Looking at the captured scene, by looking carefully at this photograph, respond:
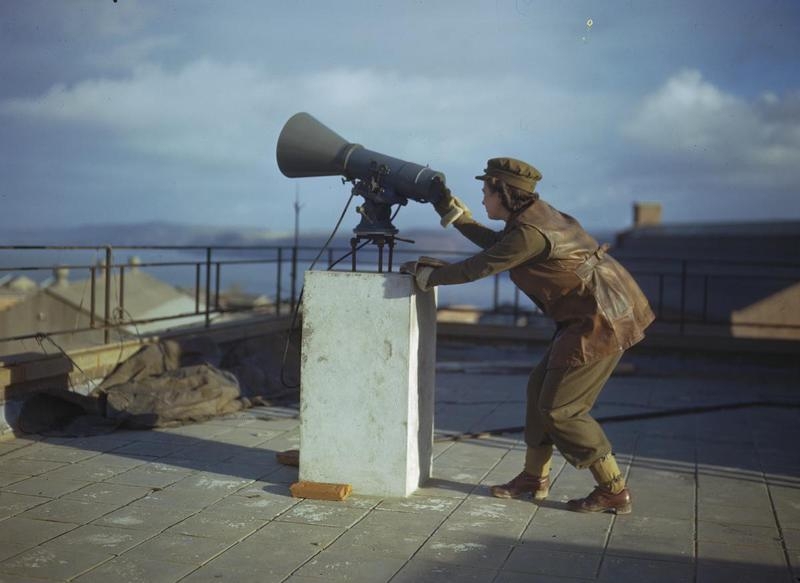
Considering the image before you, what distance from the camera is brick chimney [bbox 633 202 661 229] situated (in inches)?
1866

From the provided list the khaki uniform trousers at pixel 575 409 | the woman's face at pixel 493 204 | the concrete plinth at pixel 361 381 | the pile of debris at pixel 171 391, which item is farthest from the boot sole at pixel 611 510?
the pile of debris at pixel 171 391

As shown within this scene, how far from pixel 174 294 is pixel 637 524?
22.3m

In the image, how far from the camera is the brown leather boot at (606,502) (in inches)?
183

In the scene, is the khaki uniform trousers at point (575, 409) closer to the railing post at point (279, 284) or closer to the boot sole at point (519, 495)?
the boot sole at point (519, 495)

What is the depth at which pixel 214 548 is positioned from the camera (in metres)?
3.89

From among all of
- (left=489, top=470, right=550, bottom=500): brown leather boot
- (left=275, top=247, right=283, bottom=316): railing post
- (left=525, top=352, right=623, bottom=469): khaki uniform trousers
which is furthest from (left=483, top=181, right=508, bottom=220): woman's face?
(left=275, top=247, right=283, bottom=316): railing post

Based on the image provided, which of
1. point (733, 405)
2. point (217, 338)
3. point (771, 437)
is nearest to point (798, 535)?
point (771, 437)

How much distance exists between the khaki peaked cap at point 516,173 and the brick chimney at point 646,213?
143ft

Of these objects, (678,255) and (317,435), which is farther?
(678,255)

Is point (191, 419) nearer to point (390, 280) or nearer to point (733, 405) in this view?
point (390, 280)

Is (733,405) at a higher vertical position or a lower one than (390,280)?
lower

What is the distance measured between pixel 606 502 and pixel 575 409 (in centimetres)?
53

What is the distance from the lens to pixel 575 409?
4.56 meters

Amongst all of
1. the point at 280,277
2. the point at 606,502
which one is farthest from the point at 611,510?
the point at 280,277
